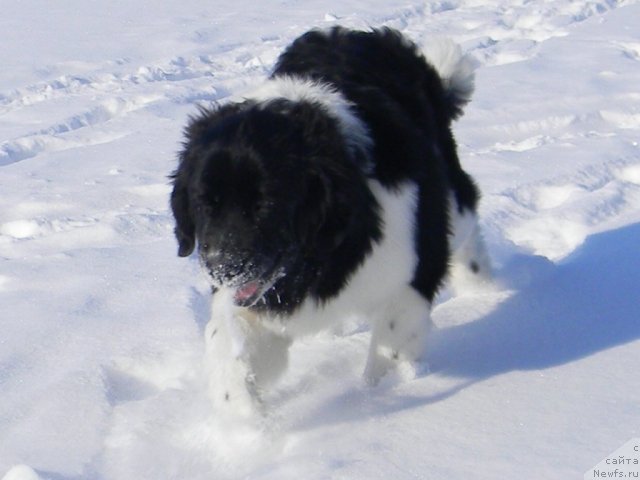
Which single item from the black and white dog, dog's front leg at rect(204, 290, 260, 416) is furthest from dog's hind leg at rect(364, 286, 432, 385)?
dog's front leg at rect(204, 290, 260, 416)

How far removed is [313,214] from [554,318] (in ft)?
4.19

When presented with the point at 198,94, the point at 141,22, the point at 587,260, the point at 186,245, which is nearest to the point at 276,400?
the point at 186,245

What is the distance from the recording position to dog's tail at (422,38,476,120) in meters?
4.07

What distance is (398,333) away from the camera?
3.23m

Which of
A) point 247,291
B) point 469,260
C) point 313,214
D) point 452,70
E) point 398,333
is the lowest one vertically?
point 469,260

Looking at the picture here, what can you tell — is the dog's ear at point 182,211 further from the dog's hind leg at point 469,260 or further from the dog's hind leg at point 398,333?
the dog's hind leg at point 469,260

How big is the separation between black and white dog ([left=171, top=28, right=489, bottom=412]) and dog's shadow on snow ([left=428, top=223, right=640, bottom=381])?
0.86 ft

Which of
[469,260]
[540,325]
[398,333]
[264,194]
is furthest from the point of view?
[469,260]

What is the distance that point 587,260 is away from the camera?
13.3 ft

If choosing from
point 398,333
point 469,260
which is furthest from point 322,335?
point 469,260

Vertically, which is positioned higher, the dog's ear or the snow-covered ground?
the dog's ear

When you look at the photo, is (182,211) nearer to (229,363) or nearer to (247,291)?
(247,291)

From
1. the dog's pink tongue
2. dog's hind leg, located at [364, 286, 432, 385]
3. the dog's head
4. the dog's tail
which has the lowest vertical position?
dog's hind leg, located at [364, 286, 432, 385]

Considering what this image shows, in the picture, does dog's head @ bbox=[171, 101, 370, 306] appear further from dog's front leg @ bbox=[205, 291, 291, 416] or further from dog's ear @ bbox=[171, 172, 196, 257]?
dog's front leg @ bbox=[205, 291, 291, 416]
